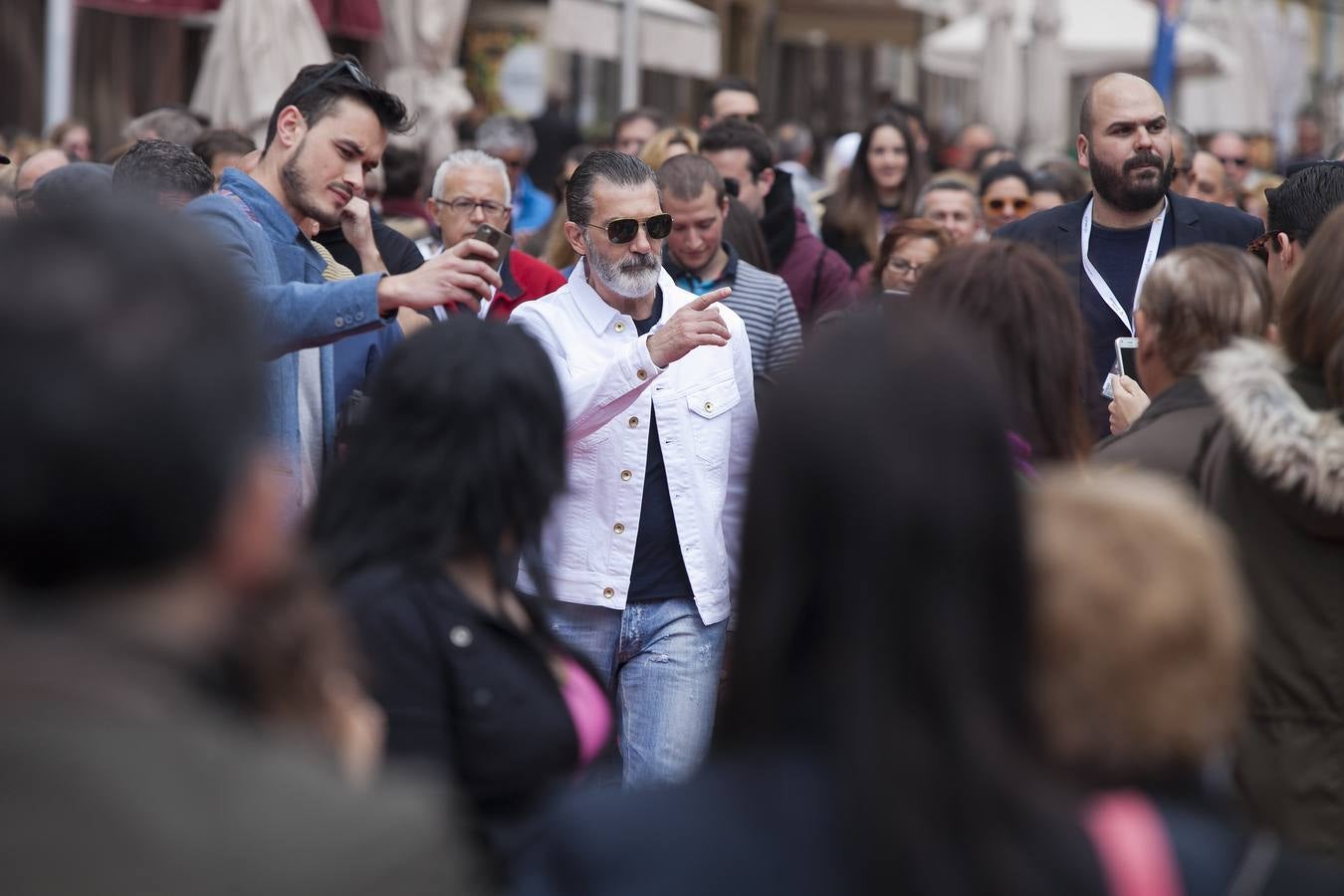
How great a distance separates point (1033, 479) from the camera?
308 cm

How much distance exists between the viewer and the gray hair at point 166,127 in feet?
25.6

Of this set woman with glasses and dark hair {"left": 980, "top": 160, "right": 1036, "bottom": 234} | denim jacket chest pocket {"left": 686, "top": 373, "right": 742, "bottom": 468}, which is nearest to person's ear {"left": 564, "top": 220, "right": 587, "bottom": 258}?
denim jacket chest pocket {"left": 686, "top": 373, "right": 742, "bottom": 468}

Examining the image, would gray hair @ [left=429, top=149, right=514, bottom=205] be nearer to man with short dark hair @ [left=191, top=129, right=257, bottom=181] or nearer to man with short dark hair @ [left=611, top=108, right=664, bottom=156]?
man with short dark hair @ [left=191, top=129, right=257, bottom=181]

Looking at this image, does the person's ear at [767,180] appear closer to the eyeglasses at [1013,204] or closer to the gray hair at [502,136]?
the eyeglasses at [1013,204]

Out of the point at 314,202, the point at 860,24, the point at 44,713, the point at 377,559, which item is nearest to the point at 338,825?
the point at 44,713

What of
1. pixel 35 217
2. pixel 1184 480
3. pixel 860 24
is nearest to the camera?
pixel 35 217

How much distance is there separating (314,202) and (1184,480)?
2.23 metres

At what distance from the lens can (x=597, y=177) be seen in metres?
5.26

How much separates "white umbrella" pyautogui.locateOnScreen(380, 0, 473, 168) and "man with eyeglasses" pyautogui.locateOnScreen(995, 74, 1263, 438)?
22.6 feet

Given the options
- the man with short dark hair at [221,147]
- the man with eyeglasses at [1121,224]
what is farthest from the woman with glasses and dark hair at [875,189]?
the man with short dark hair at [221,147]

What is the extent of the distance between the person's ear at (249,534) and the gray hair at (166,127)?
21.2 feet

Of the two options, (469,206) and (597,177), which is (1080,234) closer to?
(597,177)

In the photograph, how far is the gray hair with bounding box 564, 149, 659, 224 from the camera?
17.2 feet

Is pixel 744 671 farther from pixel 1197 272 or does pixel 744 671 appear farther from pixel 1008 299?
pixel 1197 272
